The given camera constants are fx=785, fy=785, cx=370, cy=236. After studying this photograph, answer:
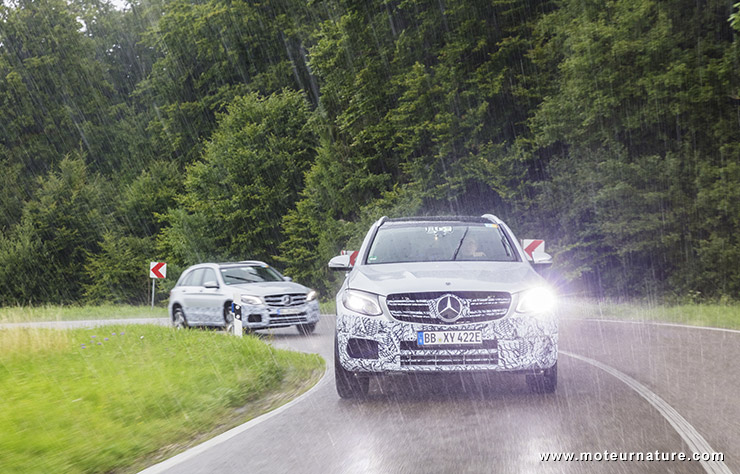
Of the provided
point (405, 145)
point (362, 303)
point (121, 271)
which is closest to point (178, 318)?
point (362, 303)

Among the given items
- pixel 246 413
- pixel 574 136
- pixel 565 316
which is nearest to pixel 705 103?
pixel 574 136

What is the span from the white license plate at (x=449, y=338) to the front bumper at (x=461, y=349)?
4 cm

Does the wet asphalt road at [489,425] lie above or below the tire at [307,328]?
above

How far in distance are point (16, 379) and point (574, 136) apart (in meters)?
23.8

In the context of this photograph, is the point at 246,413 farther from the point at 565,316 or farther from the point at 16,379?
the point at 565,316

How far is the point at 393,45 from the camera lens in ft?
115

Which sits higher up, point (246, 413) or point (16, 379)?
point (16, 379)

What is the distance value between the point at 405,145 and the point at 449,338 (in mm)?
26576

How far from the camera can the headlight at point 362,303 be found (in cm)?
715

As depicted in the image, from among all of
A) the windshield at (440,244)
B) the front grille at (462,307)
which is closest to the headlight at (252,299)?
the windshield at (440,244)

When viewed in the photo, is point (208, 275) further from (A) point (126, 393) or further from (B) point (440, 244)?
(A) point (126, 393)

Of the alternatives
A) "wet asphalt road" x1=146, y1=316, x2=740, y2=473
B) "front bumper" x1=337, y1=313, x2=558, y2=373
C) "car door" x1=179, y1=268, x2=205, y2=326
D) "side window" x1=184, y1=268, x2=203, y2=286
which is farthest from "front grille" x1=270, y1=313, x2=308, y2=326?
"front bumper" x1=337, y1=313, x2=558, y2=373

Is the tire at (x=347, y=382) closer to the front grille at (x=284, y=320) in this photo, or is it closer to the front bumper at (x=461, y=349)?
the front bumper at (x=461, y=349)

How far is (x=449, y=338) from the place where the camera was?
6.93m
